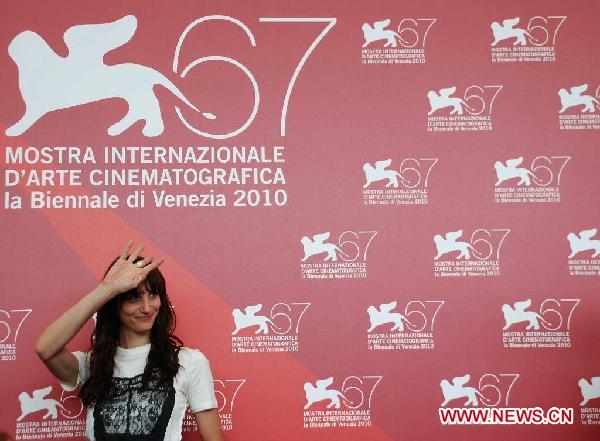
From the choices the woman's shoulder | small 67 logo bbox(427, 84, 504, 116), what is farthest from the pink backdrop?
the woman's shoulder

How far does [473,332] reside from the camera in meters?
2.45

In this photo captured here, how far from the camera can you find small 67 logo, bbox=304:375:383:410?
7.90 ft

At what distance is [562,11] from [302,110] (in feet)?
4.03

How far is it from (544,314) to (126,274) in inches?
64.3

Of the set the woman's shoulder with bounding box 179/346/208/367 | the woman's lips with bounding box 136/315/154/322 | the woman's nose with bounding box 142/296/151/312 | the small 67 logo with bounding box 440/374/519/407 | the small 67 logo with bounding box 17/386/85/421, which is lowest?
the small 67 logo with bounding box 440/374/519/407

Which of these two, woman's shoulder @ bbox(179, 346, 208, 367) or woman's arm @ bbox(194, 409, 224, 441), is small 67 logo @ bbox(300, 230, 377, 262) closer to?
woman's shoulder @ bbox(179, 346, 208, 367)

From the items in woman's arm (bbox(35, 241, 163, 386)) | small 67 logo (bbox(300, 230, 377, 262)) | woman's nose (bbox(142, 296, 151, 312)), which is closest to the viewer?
woman's arm (bbox(35, 241, 163, 386))

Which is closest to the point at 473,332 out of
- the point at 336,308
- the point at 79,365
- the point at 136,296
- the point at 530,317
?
the point at 530,317

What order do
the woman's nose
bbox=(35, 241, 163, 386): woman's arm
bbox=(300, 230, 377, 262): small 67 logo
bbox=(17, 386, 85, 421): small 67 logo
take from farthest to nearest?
bbox=(300, 230, 377, 262): small 67 logo
bbox=(17, 386, 85, 421): small 67 logo
the woman's nose
bbox=(35, 241, 163, 386): woman's arm

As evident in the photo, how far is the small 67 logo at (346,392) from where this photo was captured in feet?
7.90

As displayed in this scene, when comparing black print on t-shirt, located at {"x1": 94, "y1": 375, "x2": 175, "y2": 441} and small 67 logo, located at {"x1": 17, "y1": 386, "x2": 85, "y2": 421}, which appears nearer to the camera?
black print on t-shirt, located at {"x1": 94, "y1": 375, "x2": 175, "y2": 441}

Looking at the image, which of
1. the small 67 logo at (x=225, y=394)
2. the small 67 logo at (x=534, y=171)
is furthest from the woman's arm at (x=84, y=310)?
the small 67 logo at (x=534, y=171)

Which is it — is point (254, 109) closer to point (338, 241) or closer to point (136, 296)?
point (338, 241)

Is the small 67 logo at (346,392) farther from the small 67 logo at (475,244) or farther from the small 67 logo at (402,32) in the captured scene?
the small 67 logo at (402,32)
